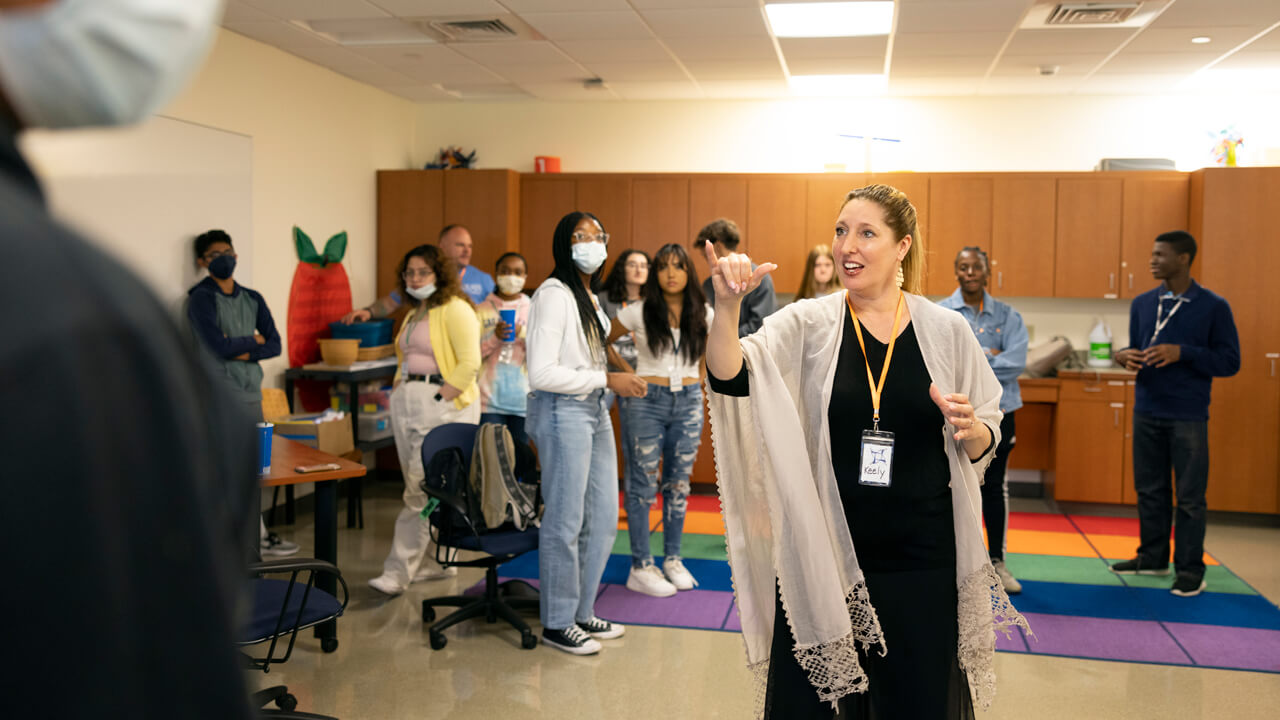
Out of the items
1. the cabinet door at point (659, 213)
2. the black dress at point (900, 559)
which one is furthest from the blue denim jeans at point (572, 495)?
the cabinet door at point (659, 213)

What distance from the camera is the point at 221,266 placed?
498cm

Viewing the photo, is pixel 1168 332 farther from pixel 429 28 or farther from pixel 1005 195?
pixel 429 28

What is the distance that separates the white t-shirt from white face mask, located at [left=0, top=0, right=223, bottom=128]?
4.03m

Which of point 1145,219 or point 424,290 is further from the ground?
point 1145,219

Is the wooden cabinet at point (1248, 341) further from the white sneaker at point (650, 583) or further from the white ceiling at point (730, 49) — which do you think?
the white sneaker at point (650, 583)

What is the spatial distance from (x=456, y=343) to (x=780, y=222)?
11.9 ft

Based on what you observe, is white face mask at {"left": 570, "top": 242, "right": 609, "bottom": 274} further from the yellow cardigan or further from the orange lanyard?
the orange lanyard

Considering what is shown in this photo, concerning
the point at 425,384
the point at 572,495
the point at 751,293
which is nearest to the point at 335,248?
the point at 425,384

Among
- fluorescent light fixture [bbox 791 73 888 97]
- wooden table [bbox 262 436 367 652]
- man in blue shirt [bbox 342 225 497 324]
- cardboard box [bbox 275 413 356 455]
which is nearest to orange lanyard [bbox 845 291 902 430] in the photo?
wooden table [bbox 262 436 367 652]

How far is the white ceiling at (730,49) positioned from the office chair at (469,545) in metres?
2.42

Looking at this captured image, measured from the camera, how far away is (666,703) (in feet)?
11.6

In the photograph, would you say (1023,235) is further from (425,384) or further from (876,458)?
(876,458)

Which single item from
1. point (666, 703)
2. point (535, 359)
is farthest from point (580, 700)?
point (535, 359)

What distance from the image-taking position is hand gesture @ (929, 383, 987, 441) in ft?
6.96
